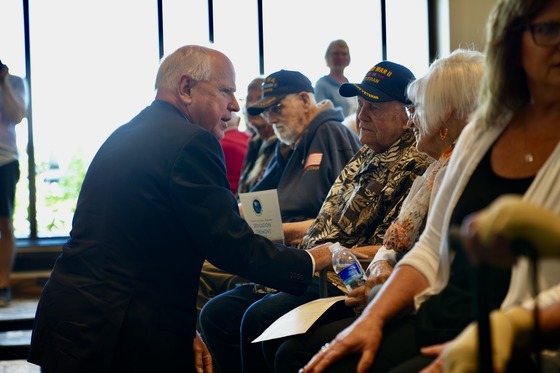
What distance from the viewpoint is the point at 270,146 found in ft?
16.7

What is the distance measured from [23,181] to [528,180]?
6.74m

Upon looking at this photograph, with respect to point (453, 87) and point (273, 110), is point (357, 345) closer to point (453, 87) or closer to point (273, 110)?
point (453, 87)

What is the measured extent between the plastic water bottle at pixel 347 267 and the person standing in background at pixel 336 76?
14.2 feet

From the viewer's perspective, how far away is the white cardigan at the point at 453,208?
1.61 meters

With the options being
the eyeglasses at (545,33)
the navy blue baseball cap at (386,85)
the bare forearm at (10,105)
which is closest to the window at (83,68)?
the bare forearm at (10,105)

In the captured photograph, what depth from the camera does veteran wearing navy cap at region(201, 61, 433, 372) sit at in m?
3.03

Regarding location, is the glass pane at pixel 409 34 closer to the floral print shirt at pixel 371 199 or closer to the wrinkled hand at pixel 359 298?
the floral print shirt at pixel 371 199

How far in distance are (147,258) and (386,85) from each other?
4.22ft

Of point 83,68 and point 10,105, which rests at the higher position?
point 83,68

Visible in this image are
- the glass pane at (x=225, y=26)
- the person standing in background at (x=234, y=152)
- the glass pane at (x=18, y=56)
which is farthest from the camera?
the glass pane at (x=225, y=26)

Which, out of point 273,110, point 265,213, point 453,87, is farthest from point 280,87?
point 453,87

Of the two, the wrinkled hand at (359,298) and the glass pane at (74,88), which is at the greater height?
the glass pane at (74,88)

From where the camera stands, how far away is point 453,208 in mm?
1802

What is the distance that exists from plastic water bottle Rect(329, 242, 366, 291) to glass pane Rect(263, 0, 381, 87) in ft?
16.5
